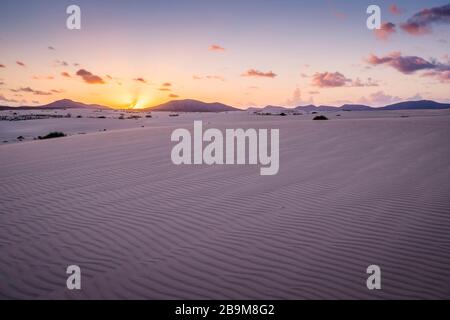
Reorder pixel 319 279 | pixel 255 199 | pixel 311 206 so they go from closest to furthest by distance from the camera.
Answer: pixel 319 279 < pixel 311 206 < pixel 255 199

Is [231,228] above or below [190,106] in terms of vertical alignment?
below

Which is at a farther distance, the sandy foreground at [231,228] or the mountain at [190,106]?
the mountain at [190,106]

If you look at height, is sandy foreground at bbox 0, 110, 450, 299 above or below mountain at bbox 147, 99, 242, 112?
below

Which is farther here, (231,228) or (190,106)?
(190,106)

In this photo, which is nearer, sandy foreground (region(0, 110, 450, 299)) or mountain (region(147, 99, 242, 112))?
sandy foreground (region(0, 110, 450, 299))

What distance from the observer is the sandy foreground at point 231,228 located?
11.6 feet

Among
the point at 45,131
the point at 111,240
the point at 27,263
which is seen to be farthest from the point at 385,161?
the point at 45,131

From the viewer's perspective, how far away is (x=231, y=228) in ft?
16.2

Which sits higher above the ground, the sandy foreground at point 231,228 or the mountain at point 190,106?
the mountain at point 190,106

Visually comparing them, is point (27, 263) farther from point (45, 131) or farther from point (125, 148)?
point (45, 131)

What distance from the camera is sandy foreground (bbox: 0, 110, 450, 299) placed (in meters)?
3.53

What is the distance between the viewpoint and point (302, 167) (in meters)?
8.80

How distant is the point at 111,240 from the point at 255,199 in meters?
2.80
